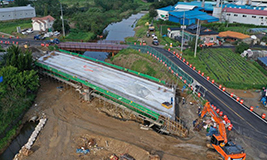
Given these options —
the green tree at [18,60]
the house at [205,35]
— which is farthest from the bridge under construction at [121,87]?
the house at [205,35]

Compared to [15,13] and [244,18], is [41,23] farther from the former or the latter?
[244,18]

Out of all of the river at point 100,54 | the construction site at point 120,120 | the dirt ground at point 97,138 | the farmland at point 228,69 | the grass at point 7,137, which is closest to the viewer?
the construction site at point 120,120

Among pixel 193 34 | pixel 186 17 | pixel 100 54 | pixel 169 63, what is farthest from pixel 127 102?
pixel 186 17

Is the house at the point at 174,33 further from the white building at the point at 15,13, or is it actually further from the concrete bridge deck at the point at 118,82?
the white building at the point at 15,13

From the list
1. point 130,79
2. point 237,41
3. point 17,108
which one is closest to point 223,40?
point 237,41

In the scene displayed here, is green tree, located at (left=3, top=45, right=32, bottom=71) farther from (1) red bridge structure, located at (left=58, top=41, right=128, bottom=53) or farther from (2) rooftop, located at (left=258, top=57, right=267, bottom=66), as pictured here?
(2) rooftop, located at (left=258, top=57, right=267, bottom=66)

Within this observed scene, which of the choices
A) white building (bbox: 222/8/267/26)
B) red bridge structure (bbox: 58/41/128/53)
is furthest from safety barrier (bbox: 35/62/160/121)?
white building (bbox: 222/8/267/26)
